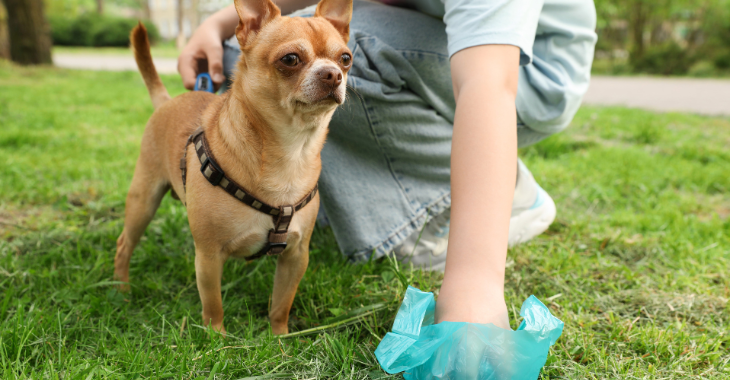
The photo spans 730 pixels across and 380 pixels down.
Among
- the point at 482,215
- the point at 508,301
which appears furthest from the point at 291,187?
the point at 508,301

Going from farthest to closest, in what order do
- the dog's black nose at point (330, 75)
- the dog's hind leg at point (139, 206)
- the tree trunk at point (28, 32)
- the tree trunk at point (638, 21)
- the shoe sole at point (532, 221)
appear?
the tree trunk at point (638, 21), the tree trunk at point (28, 32), the shoe sole at point (532, 221), the dog's hind leg at point (139, 206), the dog's black nose at point (330, 75)

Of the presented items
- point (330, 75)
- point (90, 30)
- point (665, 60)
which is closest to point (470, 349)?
point (330, 75)

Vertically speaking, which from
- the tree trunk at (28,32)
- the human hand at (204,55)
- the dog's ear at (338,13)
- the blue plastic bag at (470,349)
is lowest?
the tree trunk at (28,32)

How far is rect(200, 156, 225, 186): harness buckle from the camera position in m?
1.54

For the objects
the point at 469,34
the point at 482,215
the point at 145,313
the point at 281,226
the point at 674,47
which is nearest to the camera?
the point at 482,215

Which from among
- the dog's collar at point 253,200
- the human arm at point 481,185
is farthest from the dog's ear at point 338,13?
the dog's collar at point 253,200

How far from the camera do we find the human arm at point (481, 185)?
1276 millimetres

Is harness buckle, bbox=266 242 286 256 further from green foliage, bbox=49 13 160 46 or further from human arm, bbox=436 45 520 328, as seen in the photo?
green foliage, bbox=49 13 160 46

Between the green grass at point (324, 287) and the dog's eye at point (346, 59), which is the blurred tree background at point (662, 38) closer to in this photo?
the green grass at point (324, 287)

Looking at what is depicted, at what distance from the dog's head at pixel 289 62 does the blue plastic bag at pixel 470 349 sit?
0.70 meters

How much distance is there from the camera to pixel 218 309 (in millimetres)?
1688

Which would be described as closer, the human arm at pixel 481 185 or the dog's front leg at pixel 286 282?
the human arm at pixel 481 185

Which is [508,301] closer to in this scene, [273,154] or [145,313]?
[273,154]

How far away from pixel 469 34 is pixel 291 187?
73 cm
